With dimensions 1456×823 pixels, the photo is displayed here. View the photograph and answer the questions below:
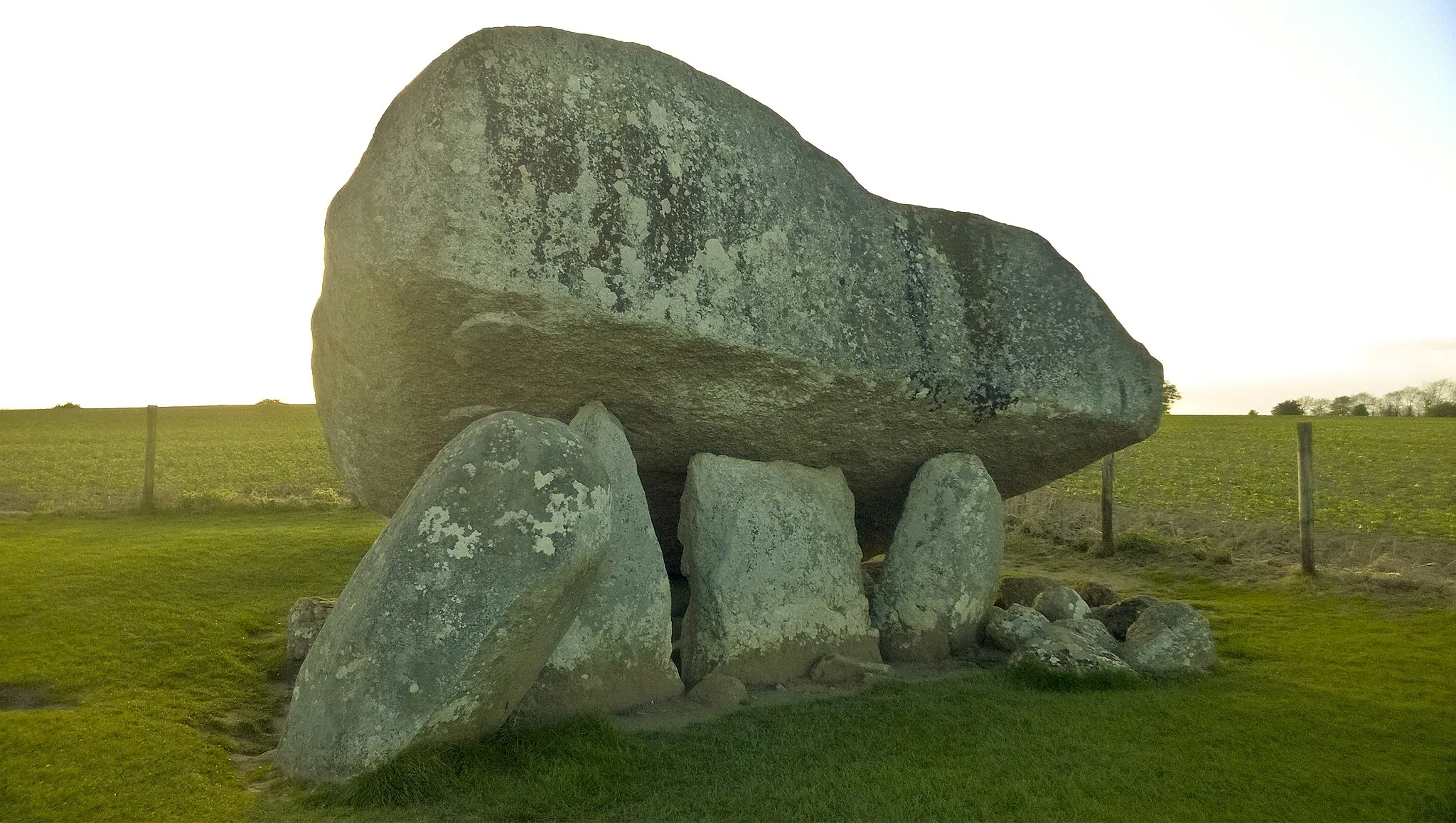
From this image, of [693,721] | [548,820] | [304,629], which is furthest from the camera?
[304,629]

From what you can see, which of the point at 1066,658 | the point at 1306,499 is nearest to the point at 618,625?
the point at 1066,658

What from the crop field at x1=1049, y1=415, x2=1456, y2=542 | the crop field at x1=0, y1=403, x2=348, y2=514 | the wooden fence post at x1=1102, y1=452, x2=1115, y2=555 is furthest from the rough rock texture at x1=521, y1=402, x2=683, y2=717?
the crop field at x1=1049, y1=415, x2=1456, y2=542

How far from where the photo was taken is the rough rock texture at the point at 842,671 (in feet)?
25.1

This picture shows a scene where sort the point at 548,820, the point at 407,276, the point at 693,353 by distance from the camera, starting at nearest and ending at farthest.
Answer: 1. the point at 548,820
2. the point at 407,276
3. the point at 693,353

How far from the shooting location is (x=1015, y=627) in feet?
28.0

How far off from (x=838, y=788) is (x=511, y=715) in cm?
217

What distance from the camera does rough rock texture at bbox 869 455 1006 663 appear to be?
27.7ft

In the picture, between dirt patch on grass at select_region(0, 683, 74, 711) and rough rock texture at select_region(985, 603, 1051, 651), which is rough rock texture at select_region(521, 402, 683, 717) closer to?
rough rock texture at select_region(985, 603, 1051, 651)

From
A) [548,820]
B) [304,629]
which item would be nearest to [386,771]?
[548,820]

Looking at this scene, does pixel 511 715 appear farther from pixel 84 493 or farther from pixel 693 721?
pixel 84 493

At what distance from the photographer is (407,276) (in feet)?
20.0

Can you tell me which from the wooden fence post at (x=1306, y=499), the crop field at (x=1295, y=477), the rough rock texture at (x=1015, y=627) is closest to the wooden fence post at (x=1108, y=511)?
the wooden fence post at (x=1306, y=499)

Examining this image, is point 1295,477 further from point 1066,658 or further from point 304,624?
point 304,624

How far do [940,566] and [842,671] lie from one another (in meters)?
1.46
